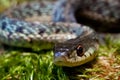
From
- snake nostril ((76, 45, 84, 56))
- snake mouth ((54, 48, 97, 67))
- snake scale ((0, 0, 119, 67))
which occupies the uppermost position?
snake scale ((0, 0, 119, 67))

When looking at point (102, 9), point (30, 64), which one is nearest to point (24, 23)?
point (30, 64)

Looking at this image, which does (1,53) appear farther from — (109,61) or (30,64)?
(109,61)

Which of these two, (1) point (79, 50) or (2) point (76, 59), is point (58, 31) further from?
(2) point (76, 59)

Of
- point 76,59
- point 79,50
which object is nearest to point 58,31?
point 79,50

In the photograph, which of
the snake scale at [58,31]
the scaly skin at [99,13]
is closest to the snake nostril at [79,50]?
the snake scale at [58,31]

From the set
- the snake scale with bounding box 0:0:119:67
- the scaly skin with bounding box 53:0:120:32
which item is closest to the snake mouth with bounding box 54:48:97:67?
the snake scale with bounding box 0:0:119:67

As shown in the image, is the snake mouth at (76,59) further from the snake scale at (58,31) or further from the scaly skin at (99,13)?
the scaly skin at (99,13)

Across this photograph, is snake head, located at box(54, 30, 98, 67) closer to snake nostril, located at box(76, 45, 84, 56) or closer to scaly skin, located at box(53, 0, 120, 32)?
snake nostril, located at box(76, 45, 84, 56)

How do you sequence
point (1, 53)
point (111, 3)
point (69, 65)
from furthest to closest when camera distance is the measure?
1. point (111, 3)
2. point (1, 53)
3. point (69, 65)
